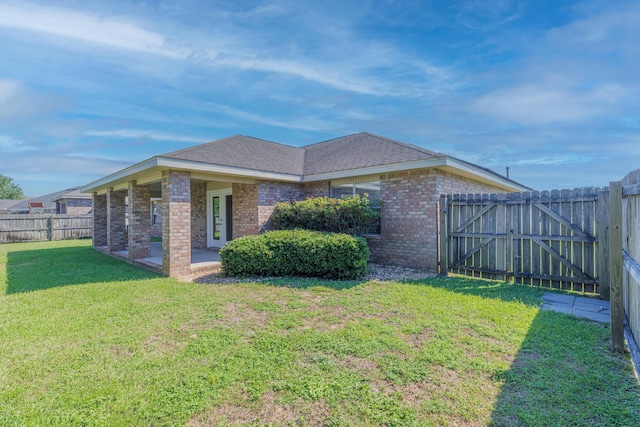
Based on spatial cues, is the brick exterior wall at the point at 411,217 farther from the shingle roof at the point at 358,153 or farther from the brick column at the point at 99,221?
the brick column at the point at 99,221

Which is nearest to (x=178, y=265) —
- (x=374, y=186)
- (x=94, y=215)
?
(x=374, y=186)

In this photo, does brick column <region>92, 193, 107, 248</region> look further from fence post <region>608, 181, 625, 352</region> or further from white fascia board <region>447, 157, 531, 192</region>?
fence post <region>608, 181, 625, 352</region>

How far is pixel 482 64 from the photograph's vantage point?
902 centimetres

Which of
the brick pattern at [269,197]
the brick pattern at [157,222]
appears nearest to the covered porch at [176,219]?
the brick pattern at [269,197]

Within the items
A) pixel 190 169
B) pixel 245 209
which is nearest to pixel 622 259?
pixel 190 169

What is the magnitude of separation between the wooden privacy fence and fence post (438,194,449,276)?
75.1 feet

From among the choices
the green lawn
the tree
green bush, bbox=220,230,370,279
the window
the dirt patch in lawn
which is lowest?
the dirt patch in lawn

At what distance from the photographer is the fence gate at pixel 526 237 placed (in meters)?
5.90

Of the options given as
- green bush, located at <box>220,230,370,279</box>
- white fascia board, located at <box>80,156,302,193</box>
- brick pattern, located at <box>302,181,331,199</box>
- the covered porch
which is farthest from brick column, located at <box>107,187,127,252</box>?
brick pattern, located at <box>302,181,331,199</box>

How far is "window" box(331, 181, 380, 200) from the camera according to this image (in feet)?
33.1

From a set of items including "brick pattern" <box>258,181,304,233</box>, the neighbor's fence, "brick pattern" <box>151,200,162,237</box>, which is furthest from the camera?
"brick pattern" <box>151,200,162,237</box>

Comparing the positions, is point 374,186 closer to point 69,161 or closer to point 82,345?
point 82,345

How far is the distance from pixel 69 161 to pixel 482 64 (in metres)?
51.6

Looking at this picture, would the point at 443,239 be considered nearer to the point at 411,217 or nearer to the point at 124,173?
the point at 411,217
